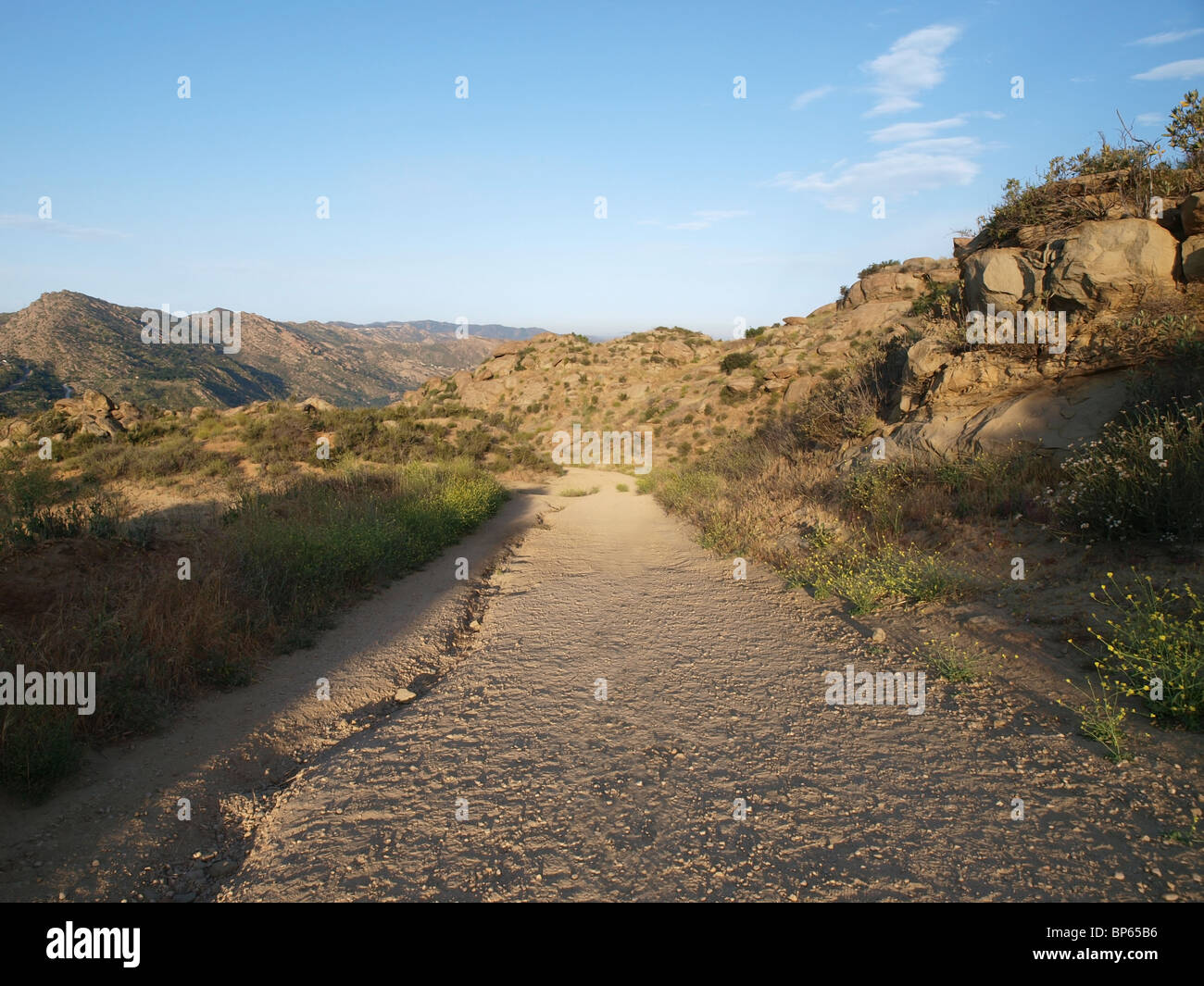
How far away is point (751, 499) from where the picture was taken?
11477 millimetres

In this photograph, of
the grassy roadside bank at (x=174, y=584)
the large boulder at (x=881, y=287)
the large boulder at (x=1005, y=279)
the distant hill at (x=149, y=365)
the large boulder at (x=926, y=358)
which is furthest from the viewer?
the distant hill at (x=149, y=365)

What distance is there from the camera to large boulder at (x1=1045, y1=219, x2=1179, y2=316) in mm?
7945

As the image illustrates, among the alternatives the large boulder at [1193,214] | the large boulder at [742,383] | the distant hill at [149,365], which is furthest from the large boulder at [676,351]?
the large boulder at [1193,214]

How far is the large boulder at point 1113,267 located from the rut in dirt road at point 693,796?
6783 mm

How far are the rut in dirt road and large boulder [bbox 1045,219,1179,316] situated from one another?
6.78 meters

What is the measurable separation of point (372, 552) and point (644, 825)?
20.9 feet

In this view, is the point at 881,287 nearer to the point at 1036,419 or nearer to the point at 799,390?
the point at 799,390

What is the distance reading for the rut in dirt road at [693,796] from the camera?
266cm

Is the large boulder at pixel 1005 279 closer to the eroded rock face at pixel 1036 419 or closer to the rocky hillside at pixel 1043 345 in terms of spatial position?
the rocky hillside at pixel 1043 345

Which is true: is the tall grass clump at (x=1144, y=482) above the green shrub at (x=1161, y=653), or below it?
above

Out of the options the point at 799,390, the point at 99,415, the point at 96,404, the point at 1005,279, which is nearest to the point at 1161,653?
the point at 1005,279

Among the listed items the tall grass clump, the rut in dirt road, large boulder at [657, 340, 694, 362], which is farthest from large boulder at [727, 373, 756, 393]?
the rut in dirt road

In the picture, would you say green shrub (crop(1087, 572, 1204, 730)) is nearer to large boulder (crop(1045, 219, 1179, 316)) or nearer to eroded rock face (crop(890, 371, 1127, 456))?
eroded rock face (crop(890, 371, 1127, 456))
